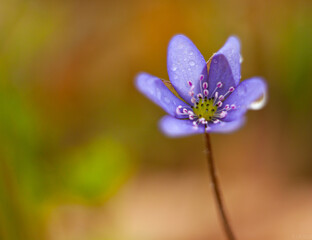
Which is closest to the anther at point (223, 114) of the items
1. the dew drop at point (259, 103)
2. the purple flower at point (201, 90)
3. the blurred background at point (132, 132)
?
the purple flower at point (201, 90)

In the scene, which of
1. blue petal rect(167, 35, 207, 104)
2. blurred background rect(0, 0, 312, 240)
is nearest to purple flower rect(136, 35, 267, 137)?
blue petal rect(167, 35, 207, 104)

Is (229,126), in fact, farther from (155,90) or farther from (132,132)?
(132,132)

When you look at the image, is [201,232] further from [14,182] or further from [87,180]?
[14,182]

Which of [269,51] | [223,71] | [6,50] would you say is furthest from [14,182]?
[269,51]

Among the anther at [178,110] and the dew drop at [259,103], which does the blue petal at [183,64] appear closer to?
the anther at [178,110]

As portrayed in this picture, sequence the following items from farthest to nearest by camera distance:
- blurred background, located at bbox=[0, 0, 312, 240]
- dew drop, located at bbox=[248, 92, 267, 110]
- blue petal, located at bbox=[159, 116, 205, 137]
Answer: blurred background, located at bbox=[0, 0, 312, 240] → dew drop, located at bbox=[248, 92, 267, 110] → blue petal, located at bbox=[159, 116, 205, 137]

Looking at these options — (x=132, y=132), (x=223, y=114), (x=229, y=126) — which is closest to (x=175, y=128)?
(x=229, y=126)

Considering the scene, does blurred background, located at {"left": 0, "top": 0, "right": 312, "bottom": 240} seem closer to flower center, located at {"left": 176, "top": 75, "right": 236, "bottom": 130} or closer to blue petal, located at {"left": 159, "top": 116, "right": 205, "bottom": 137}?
flower center, located at {"left": 176, "top": 75, "right": 236, "bottom": 130}
